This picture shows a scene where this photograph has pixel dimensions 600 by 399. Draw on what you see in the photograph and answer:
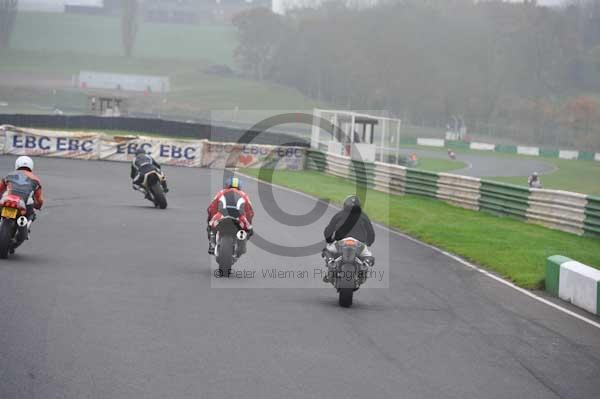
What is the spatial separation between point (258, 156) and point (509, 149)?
144 ft

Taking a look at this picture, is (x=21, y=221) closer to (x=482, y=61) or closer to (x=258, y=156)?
(x=258, y=156)

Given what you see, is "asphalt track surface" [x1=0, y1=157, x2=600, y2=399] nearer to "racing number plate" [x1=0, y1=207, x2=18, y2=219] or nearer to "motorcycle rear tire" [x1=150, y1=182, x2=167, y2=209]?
"racing number plate" [x1=0, y1=207, x2=18, y2=219]

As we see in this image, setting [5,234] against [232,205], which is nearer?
[5,234]

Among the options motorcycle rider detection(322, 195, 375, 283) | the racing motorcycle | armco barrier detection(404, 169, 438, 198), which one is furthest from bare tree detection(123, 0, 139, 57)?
the racing motorcycle

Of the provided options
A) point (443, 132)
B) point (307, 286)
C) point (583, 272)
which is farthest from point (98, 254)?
point (443, 132)

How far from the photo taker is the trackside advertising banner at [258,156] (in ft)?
133

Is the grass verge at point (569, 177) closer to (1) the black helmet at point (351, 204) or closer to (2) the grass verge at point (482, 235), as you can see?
(2) the grass verge at point (482, 235)

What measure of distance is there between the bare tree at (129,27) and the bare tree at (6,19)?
1811 centimetres

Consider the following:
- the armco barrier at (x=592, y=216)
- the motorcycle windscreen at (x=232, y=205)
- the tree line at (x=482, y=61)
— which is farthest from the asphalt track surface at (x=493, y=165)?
the motorcycle windscreen at (x=232, y=205)

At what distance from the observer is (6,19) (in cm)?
11150

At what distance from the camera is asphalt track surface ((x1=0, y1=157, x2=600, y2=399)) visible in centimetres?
755

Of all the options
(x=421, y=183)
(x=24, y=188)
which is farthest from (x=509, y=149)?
(x=24, y=188)

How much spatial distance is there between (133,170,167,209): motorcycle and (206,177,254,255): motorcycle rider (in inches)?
326

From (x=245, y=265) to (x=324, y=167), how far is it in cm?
2497
